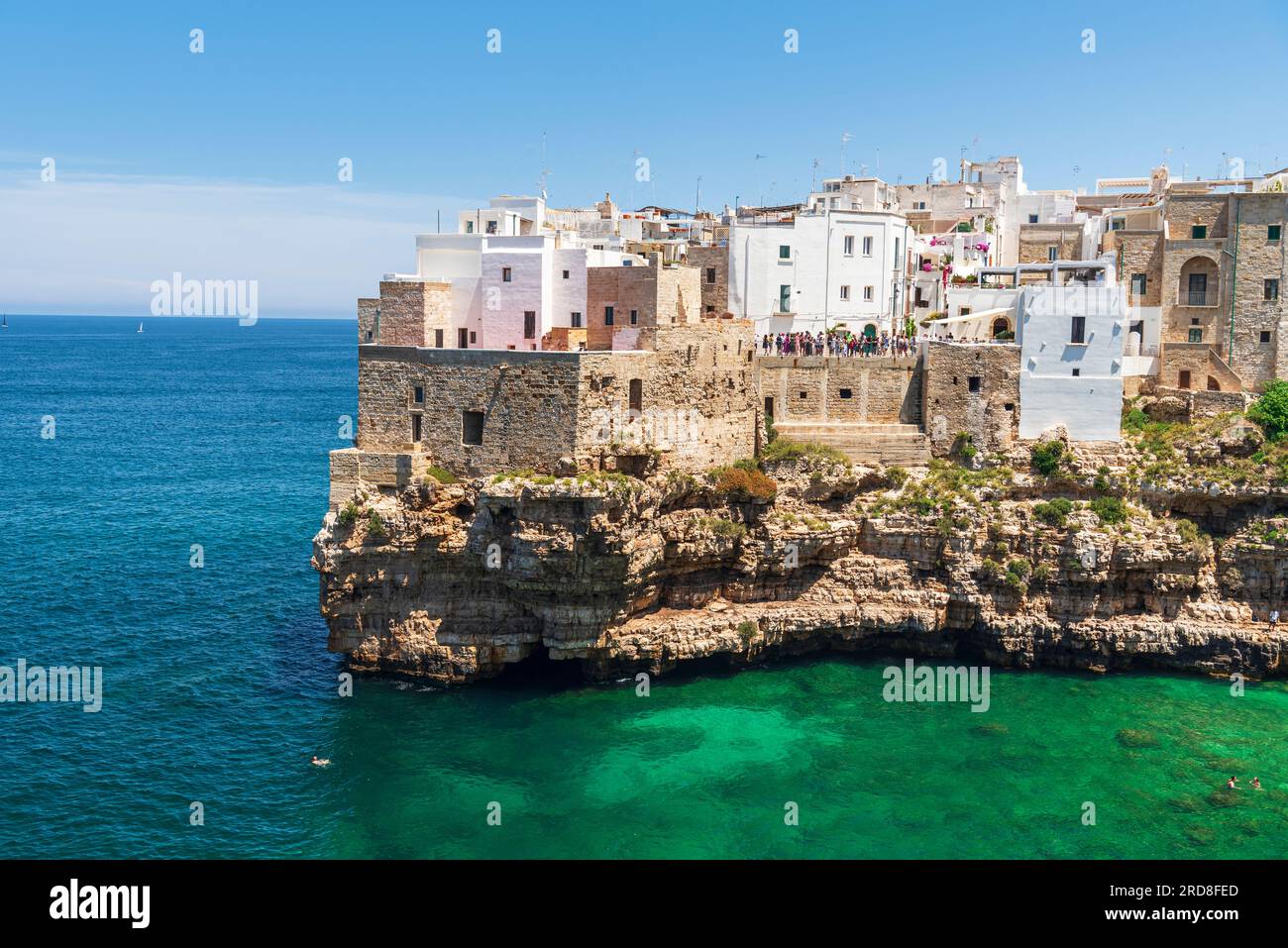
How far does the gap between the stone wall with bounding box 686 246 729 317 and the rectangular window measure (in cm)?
1452

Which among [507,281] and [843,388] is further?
[843,388]

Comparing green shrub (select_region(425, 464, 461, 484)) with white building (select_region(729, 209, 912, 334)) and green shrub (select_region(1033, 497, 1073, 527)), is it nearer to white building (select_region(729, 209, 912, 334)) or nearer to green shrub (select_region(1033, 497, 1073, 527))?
white building (select_region(729, 209, 912, 334))

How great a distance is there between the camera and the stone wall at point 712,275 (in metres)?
48.7

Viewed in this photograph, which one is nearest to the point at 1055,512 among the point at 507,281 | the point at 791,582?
the point at 791,582

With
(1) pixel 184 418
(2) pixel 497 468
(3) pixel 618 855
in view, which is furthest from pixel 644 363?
(1) pixel 184 418

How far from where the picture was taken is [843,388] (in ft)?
146

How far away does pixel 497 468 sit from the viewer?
37.6 metres

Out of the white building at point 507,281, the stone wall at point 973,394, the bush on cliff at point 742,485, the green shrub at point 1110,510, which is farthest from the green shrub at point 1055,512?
the white building at point 507,281

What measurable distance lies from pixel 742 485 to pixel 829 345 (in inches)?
409

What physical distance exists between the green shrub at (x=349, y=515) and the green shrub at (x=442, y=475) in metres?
2.59

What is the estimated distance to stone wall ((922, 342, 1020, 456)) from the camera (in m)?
42.7

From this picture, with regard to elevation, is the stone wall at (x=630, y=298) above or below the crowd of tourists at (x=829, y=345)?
above

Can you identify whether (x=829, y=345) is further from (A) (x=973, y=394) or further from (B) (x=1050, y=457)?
(B) (x=1050, y=457)

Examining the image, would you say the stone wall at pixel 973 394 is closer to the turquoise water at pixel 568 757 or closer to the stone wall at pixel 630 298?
the turquoise water at pixel 568 757
